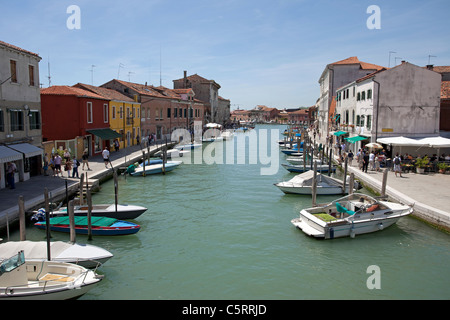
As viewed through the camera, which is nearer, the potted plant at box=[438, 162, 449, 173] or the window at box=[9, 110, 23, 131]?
the window at box=[9, 110, 23, 131]

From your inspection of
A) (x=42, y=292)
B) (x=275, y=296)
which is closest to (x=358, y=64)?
(x=275, y=296)

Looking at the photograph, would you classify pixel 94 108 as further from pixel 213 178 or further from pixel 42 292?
pixel 42 292

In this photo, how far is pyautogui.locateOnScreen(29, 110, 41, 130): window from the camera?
20.0 m

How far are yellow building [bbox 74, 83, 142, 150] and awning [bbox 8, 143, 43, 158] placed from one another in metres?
14.4

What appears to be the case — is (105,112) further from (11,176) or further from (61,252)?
(61,252)

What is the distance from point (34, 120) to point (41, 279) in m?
13.6

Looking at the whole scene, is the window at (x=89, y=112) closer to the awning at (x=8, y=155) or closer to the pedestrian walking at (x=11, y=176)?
the awning at (x=8, y=155)

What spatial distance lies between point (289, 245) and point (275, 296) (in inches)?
136

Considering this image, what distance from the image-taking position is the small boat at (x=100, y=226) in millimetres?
13188

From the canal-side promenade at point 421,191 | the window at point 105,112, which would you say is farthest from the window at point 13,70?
the canal-side promenade at point 421,191

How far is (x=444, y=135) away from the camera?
26094mm

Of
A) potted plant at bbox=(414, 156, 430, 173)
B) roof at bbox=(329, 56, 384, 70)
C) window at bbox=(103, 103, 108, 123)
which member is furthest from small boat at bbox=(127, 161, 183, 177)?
roof at bbox=(329, 56, 384, 70)

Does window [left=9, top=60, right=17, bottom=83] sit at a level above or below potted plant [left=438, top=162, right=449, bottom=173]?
above

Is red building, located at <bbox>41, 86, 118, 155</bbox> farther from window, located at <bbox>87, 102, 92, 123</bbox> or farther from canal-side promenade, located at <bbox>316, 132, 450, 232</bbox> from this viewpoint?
canal-side promenade, located at <bbox>316, 132, 450, 232</bbox>
